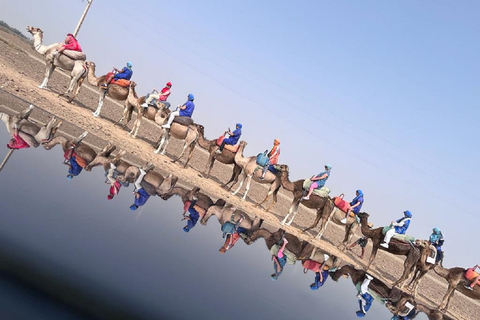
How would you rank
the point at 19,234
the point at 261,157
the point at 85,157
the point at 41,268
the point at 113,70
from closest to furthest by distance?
the point at 41,268
the point at 19,234
the point at 85,157
the point at 261,157
the point at 113,70

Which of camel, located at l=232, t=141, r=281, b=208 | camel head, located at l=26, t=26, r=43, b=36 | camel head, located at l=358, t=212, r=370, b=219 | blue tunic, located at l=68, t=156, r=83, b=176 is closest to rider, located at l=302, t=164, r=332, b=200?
camel, located at l=232, t=141, r=281, b=208

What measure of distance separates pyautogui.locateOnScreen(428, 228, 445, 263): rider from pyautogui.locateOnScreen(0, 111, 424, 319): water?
22.9 ft

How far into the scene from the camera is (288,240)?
15992 mm

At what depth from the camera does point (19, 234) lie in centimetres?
563

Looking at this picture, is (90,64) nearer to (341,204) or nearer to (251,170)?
(251,170)

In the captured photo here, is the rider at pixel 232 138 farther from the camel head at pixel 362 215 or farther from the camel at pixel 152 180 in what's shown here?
the camel head at pixel 362 215

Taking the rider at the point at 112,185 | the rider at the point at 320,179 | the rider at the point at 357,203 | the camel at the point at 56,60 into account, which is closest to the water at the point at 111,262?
the rider at the point at 112,185

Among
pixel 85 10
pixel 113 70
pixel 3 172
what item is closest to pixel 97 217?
pixel 3 172

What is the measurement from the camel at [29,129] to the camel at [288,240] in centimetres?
607

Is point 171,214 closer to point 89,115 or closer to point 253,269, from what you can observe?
point 253,269

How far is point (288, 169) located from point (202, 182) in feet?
11.4

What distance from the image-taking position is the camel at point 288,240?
1364 centimetres

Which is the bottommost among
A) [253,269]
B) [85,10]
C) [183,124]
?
[253,269]

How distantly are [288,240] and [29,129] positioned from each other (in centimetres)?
901
